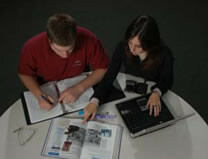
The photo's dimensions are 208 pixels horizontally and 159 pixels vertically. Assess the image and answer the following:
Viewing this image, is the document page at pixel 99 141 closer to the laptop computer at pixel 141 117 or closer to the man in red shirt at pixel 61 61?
the laptop computer at pixel 141 117

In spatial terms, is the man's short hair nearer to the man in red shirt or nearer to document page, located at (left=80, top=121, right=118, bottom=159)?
the man in red shirt

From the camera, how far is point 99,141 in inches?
44.3

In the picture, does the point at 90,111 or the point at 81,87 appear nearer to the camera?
the point at 90,111

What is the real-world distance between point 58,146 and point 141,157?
39 centimetres

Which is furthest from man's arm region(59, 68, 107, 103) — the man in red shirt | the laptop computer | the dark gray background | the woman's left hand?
the dark gray background

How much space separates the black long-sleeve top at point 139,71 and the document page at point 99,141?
0.54 ft

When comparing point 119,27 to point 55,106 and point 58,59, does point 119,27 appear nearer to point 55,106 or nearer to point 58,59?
point 58,59

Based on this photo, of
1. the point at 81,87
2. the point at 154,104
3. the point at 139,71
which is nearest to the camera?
the point at 154,104

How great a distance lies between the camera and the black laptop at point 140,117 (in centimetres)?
115

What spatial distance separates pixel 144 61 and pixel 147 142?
51cm

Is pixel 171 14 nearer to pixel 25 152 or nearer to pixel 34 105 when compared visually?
pixel 34 105

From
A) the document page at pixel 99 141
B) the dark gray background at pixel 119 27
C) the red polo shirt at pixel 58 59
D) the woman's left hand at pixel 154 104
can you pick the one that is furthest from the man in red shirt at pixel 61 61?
the dark gray background at pixel 119 27

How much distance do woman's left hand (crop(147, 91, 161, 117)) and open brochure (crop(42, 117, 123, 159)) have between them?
190mm

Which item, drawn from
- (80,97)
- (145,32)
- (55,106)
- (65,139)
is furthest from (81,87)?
(145,32)
